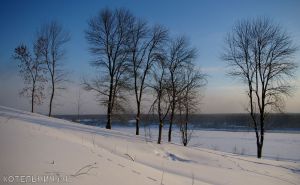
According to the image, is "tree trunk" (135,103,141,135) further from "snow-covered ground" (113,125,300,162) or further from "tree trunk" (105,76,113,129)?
"tree trunk" (105,76,113,129)

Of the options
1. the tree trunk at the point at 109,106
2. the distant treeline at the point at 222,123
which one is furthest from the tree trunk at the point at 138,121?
the tree trunk at the point at 109,106

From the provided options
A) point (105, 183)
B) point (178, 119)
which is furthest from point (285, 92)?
point (105, 183)

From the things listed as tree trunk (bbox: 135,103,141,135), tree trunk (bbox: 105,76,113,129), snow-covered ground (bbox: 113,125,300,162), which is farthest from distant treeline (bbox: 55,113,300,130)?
snow-covered ground (bbox: 113,125,300,162)

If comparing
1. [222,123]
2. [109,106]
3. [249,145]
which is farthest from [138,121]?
[222,123]

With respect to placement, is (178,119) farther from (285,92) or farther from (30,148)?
(30,148)

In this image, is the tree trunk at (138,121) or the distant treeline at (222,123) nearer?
the distant treeline at (222,123)

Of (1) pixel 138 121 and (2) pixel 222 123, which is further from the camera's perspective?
(2) pixel 222 123

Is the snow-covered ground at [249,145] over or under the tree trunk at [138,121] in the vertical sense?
under

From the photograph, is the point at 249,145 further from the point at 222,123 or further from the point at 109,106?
the point at 222,123

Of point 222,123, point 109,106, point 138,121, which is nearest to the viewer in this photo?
point 109,106

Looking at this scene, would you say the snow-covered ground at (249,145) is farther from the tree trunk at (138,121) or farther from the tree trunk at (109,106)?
the tree trunk at (109,106)

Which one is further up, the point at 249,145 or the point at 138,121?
the point at 138,121

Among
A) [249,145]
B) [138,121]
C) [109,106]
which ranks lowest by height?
[249,145]

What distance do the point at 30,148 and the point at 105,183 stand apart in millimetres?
2050
